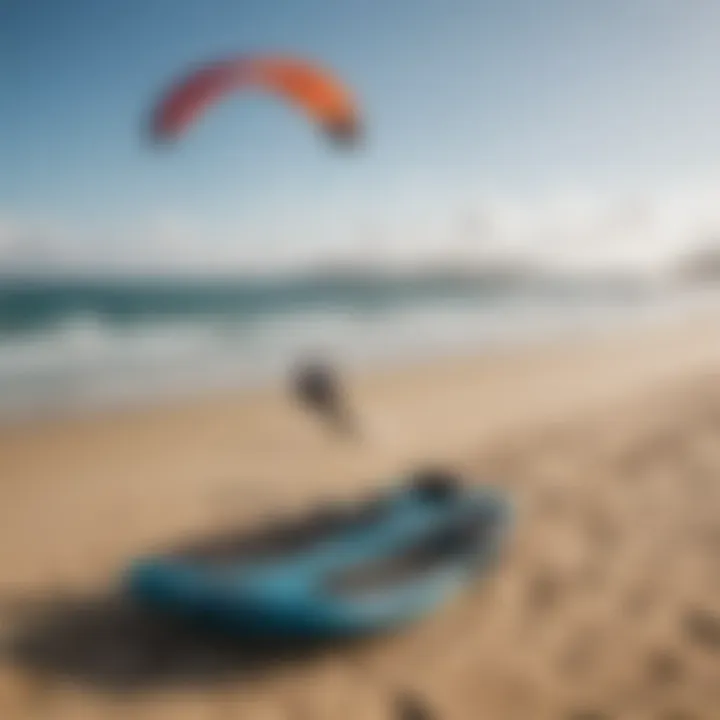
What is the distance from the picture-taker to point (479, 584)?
180cm

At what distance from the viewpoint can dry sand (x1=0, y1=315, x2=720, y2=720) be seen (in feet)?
5.28


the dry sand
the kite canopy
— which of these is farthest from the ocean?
the kite canopy

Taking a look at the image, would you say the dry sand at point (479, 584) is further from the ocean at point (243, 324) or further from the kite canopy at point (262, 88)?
the kite canopy at point (262, 88)

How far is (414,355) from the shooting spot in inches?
82.0

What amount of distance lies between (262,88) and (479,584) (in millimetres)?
1082

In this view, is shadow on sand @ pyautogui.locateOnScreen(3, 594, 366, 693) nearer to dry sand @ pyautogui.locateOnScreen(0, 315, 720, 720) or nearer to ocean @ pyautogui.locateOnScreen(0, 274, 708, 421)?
dry sand @ pyautogui.locateOnScreen(0, 315, 720, 720)

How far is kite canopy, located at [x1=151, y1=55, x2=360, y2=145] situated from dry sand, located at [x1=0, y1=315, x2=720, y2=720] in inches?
21.1

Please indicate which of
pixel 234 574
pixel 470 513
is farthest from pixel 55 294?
pixel 470 513

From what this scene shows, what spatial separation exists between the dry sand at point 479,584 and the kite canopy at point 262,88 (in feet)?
1.76

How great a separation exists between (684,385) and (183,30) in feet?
4.28

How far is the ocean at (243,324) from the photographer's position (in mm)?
1861

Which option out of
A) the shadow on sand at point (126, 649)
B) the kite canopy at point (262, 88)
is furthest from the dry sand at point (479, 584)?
the kite canopy at point (262, 88)

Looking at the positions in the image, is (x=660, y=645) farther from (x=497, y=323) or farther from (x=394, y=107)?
(x=394, y=107)

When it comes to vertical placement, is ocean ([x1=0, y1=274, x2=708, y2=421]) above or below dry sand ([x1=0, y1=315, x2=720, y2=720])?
above
